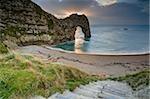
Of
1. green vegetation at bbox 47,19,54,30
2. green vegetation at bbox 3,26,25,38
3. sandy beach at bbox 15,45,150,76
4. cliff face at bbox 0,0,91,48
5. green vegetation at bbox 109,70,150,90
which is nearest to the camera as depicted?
green vegetation at bbox 109,70,150,90

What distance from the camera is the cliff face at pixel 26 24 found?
28.4 metres

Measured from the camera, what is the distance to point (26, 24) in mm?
31172

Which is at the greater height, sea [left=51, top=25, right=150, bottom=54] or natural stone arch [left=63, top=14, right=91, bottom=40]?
natural stone arch [left=63, top=14, right=91, bottom=40]

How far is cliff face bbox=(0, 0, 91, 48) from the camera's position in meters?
28.4

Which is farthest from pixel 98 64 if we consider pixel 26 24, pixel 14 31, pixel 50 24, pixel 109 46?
pixel 109 46

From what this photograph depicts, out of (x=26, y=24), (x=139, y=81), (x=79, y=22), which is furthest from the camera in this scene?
(x=79, y=22)

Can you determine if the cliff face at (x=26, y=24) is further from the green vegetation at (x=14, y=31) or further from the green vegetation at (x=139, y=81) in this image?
the green vegetation at (x=139, y=81)

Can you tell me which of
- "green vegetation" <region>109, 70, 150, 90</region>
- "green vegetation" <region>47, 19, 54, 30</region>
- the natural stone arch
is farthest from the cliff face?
"green vegetation" <region>109, 70, 150, 90</region>

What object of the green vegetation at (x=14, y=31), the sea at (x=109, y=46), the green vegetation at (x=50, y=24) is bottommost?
the sea at (x=109, y=46)

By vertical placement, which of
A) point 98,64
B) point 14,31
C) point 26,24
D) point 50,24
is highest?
point 50,24

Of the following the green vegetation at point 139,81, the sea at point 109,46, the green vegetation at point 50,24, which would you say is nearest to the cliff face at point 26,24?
the green vegetation at point 50,24

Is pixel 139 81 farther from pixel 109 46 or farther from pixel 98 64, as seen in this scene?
pixel 109 46

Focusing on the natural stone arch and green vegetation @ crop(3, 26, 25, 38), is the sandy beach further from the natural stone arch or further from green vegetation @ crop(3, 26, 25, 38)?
the natural stone arch

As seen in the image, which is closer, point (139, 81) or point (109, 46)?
point (139, 81)
